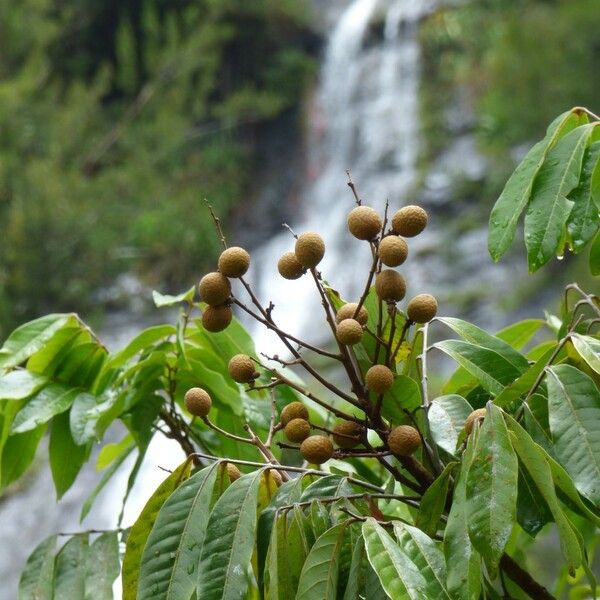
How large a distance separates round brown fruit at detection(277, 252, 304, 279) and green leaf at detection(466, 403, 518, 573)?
182 mm

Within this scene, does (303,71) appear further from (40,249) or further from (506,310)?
(506,310)

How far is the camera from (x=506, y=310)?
543 cm

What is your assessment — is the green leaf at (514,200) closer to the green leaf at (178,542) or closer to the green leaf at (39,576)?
the green leaf at (178,542)

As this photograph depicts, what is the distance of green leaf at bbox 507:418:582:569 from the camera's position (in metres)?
0.53

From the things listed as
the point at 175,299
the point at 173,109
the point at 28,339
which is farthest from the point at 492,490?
the point at 173,109

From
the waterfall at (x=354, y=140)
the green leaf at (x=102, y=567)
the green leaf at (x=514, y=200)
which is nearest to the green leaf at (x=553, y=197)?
the green leaf at (x=514, y=200)

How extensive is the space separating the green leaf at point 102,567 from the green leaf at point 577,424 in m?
0.40

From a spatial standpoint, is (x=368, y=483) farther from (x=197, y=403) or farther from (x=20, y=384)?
(x=20, y=384)

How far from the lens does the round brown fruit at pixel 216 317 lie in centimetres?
66

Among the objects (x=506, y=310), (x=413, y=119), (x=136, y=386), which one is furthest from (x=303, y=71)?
(x=136, y=386)

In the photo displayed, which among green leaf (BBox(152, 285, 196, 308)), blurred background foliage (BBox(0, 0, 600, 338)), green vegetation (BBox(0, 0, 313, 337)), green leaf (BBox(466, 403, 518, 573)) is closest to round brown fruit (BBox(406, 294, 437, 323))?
green leaf (BBox(466, 403, 518, 573))

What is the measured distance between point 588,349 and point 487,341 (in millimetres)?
98

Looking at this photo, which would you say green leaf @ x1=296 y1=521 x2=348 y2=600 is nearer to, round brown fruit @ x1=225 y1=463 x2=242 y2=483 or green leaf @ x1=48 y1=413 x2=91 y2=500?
round brown fruit @ x1=225 y1=463 x2=242 y2=483

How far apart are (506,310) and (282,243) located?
7.71 feet
